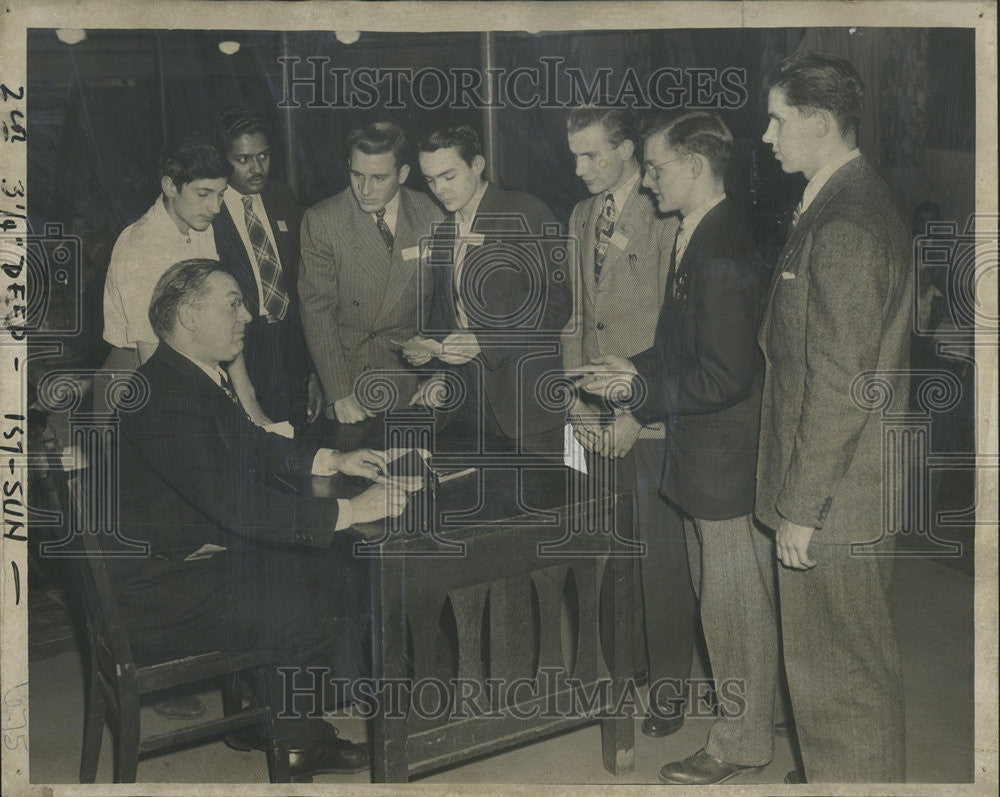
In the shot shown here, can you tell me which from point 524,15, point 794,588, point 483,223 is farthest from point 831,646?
point 524,15

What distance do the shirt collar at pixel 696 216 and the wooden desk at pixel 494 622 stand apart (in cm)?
76

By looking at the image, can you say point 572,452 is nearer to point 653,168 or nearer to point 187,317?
point 653,168

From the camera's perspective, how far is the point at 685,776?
367 cm

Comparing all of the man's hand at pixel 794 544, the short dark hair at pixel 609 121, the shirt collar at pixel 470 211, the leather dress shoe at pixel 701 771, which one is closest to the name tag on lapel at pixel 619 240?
the short dark hair at pixel 609 121

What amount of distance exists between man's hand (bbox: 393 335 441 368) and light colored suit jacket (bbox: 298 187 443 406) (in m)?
0.02

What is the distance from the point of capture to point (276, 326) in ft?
11.9

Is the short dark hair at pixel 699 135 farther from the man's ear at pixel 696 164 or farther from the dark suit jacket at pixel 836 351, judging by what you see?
the dark suit jacket at pixel 836 351

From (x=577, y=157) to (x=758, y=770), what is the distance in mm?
1817

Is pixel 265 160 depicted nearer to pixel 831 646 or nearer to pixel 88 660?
pixel 88 660

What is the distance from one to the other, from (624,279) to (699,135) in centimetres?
44

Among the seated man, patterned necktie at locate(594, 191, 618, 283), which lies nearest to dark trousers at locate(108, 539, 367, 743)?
the seated man

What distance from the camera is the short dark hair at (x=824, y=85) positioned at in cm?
349

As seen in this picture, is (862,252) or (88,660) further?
(88,660)

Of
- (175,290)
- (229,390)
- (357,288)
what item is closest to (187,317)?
(175,290)
